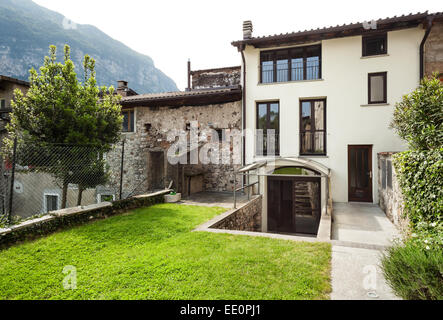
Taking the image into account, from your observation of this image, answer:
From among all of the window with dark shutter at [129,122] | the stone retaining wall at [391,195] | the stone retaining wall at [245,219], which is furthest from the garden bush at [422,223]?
the window with dark shutter at [129,122]

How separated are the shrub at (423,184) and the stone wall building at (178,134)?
23.6ft

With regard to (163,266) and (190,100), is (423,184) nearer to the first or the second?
(163,266)

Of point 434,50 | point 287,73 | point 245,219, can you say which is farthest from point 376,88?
point 245,219

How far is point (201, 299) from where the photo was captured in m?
2.61

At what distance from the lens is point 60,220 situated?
17.0ft

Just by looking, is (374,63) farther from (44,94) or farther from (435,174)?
(44,94)

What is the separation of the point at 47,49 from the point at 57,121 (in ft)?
281

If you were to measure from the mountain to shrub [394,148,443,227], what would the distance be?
75.1 m

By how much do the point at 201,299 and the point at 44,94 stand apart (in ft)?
23.2

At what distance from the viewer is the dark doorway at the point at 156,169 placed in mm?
13094

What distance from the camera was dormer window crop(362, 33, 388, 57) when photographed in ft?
29.9

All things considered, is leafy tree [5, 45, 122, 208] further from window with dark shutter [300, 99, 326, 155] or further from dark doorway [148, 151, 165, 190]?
window with dark shutter [300, 99, 326, 155]

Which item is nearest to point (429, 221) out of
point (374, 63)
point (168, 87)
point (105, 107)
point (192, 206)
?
point (192, 206)

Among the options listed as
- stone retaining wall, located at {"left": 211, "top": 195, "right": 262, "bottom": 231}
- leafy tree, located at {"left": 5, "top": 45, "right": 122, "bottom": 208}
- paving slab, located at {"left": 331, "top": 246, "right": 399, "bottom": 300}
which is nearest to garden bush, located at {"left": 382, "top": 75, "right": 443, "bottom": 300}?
paving slab, located at {"left": 331, "top": 246, "right": 399, "bottom": 300}
